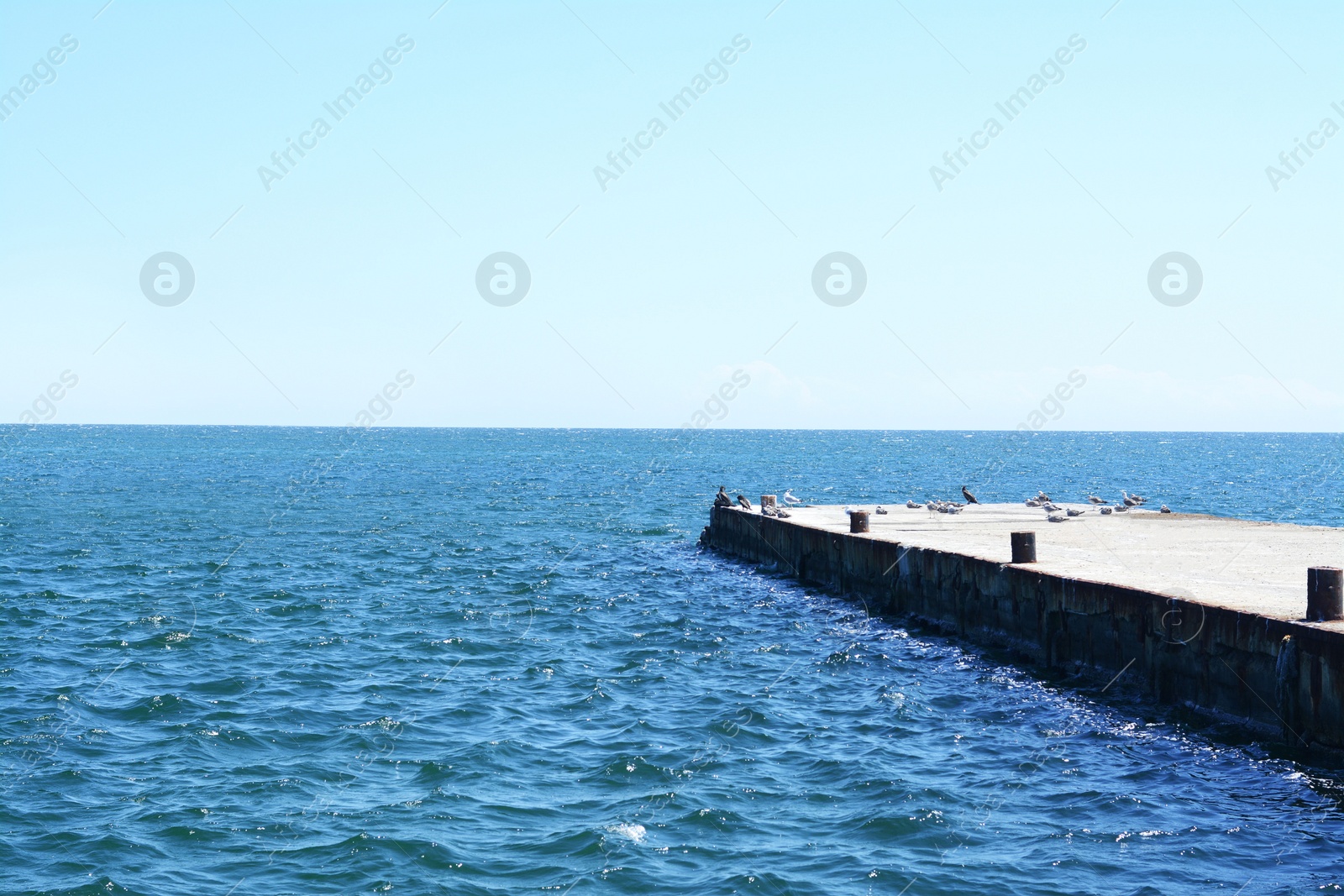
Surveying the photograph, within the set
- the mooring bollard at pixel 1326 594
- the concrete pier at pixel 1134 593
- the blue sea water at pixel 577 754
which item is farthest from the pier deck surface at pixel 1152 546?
the blue sea water at pixel 577 754

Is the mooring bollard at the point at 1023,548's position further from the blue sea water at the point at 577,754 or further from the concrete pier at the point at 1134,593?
the blue sea water at the point at 577,754

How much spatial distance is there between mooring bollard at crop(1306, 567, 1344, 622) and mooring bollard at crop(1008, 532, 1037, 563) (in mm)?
7055

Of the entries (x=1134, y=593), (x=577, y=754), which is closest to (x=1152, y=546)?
(x=1134, y=593)

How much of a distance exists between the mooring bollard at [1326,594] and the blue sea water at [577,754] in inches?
71.7

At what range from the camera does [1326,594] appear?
1388 centimetres

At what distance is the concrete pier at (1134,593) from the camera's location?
13986 millimetres

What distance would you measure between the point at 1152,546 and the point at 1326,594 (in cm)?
1091

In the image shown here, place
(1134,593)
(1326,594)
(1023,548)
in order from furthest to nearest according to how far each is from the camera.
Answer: (1023,548) → (1134,593) → (1326,594)

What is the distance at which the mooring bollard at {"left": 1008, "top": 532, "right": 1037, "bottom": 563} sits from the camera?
20969 millimetres

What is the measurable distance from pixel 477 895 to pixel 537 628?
14.2 m

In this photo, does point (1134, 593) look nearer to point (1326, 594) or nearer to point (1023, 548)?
point (1326, 594)

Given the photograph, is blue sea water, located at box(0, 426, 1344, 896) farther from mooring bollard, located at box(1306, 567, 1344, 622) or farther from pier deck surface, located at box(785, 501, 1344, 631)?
pier deck surface, located at box(785, 501, 1344, 631)

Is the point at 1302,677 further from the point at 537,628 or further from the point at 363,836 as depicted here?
the point at 537,628

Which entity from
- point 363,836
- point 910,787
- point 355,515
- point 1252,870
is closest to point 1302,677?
point 1252,870
